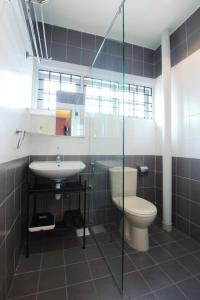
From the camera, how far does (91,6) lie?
186 centimetres

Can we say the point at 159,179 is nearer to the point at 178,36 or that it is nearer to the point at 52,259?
the point at 52,259

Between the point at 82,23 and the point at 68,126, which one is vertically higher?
the point at 82,23

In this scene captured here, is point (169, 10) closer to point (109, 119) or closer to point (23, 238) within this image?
point (109, 119)

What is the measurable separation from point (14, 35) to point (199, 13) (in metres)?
2.05

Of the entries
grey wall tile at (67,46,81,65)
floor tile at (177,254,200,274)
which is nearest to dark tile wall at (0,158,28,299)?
floor tile at (177,254,200,274)

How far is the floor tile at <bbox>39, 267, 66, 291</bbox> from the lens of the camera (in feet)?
4.10

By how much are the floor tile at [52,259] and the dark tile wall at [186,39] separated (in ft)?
8.85

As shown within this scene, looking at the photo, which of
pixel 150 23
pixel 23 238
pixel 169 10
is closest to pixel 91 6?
pixel 150 23

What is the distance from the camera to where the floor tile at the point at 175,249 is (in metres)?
1.64

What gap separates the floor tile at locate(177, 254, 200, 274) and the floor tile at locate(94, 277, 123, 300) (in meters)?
0.71

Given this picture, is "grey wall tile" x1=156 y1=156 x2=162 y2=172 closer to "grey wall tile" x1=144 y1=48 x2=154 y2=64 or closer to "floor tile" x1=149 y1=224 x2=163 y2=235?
"floor tile" x1=149 y1=224 x2=163 y2=235

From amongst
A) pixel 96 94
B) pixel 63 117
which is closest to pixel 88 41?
pixel 96 94

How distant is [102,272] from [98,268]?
0.18ft

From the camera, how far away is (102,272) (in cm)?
140
